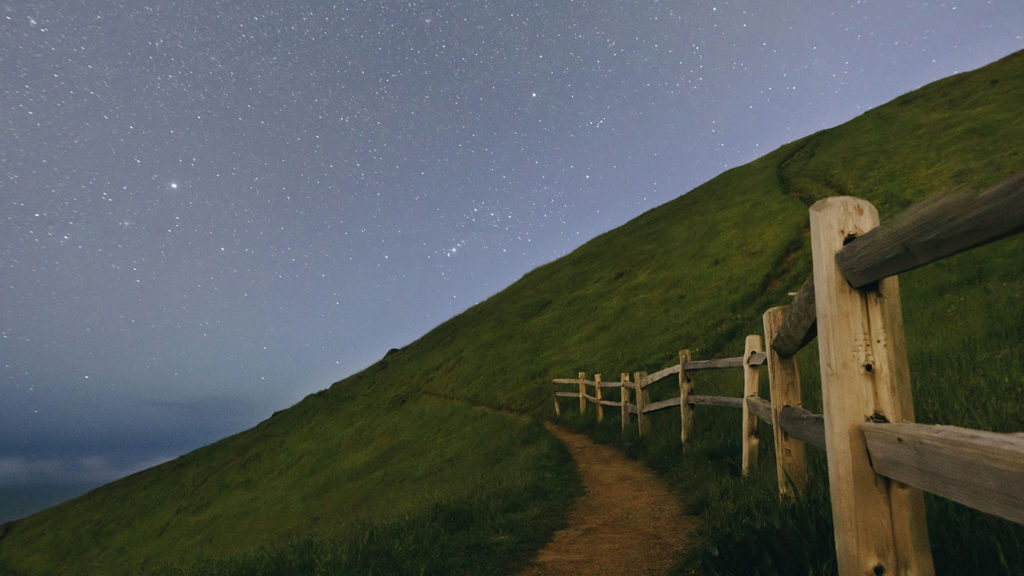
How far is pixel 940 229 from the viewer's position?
1916mm

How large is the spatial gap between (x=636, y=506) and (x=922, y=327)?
10239 millimetres

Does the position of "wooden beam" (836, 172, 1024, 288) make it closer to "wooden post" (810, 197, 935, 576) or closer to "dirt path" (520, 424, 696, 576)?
"wooden post" (810, 197, 935, 576)

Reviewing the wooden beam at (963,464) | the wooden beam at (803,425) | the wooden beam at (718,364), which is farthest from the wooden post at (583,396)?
the wooden beam at (963,464)

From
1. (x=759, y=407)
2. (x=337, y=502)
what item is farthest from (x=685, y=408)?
(x=337, y=502)

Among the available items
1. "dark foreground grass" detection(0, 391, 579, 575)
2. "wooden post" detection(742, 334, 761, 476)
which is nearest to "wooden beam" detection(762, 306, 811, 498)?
"wooden post" detection(742, 334, 761, 476)

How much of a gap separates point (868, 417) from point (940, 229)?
4.02 feet

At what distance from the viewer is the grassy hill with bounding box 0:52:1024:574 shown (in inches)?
221

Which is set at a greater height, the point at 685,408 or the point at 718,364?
the point at 718,364

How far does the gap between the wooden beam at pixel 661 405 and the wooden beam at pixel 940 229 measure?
9.08m

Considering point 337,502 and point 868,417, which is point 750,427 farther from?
point 337,502

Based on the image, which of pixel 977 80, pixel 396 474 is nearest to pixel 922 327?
pixel 396 474

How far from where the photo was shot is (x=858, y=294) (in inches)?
113

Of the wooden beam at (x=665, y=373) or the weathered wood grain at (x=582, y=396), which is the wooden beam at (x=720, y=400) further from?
the weathered wood grain at (x=582, y=396)

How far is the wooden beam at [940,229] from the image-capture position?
63.9 inches
